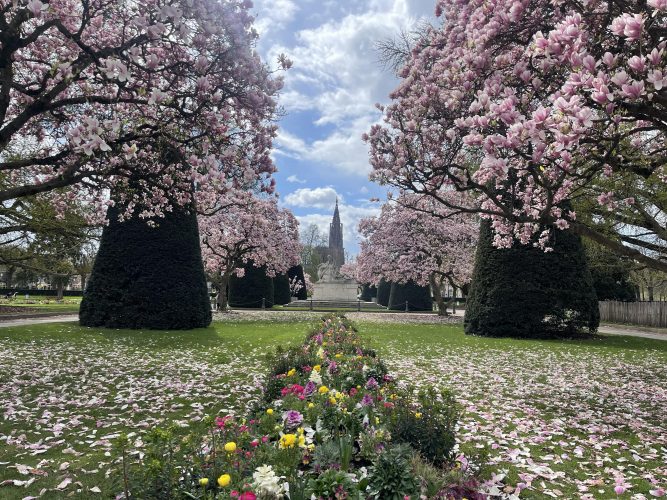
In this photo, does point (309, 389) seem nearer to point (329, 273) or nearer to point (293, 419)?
point (293, 419)

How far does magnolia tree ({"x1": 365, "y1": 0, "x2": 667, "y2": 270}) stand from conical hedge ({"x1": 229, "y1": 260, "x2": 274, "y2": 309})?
31.2 meters

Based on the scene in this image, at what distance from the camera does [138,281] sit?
1897 centimetres

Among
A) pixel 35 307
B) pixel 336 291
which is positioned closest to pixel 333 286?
pixel 336 291

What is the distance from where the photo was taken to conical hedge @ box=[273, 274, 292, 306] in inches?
1907

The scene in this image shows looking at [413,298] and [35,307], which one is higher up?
[413,298]

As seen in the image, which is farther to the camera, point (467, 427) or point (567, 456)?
point (467, 427)

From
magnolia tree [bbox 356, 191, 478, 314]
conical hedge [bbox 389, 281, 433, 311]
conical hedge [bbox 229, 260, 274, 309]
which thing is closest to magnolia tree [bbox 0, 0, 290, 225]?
magnolia tree [bbox 356, 191, 478, 314]

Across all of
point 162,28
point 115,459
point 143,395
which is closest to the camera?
point 115,459

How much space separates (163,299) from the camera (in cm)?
1925

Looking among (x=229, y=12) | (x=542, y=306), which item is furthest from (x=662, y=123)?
(x=542, y=306)

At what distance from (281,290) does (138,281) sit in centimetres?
3034

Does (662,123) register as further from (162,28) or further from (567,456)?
(162,28)

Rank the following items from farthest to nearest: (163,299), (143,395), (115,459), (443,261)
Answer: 1. (443,261)
2. (163,299)
3. (143,395)
4. (115,459)

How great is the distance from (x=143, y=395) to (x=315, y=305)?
1518 inches
